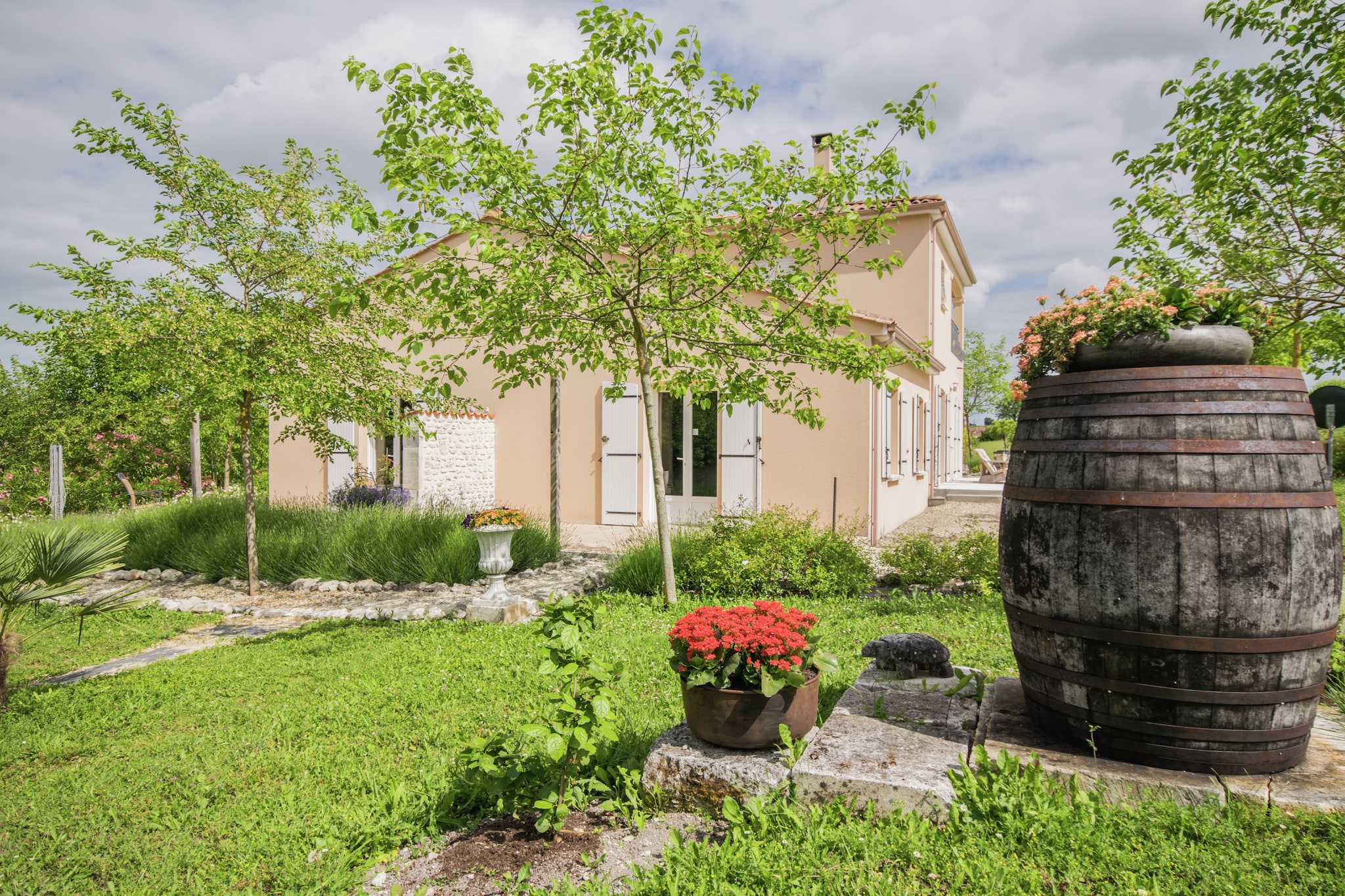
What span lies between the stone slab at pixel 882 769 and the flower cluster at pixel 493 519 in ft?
17.7

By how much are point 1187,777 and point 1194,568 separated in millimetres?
658

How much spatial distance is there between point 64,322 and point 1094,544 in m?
8.12

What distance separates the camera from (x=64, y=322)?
254 inches

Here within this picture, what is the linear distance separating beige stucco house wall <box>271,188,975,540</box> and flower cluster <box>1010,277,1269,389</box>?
554cm

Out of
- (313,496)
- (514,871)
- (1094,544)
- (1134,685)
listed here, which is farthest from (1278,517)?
(313,496)

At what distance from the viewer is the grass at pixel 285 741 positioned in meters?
2.57

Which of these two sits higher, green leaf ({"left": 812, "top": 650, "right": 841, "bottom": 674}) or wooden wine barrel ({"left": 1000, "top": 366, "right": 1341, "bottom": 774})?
wooden wine barrel ({"left": 1000, "top": 366, "right": 1341, "bottom": 774})

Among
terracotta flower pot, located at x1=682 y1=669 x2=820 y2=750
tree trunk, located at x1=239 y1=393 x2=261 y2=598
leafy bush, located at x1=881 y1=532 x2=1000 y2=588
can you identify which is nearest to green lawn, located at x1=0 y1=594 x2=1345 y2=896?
terracotta flower pot, located at x1=682 y1=669 x2=820 y2=750

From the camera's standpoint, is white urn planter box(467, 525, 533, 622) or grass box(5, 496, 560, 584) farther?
grass box(5, 496, 560, 584)

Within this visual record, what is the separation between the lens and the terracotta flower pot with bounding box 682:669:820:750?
8.35ft

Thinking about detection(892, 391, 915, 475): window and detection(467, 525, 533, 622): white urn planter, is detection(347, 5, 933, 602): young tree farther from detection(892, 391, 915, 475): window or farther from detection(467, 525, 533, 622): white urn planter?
detection(892, 391, 915, 475): window

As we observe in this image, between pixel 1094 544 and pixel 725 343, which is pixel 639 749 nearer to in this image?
pixel 1094 544

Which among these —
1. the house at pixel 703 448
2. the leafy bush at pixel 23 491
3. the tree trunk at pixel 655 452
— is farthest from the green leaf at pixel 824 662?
the leafy bush at pixel 23 491

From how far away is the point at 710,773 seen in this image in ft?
8.34
